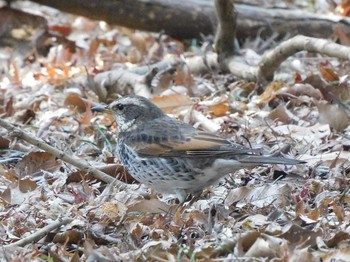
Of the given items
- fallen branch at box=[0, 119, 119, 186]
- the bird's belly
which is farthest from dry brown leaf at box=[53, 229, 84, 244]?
fallen branch at box=[0, 119, 119, 186]

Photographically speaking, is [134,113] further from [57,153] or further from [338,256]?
[338,256]

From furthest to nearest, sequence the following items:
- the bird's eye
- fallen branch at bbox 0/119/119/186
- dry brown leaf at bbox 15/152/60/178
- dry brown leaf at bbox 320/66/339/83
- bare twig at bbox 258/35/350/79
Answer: dry brown leaf at bbox 320/66/339/83
bare twig at bbox 258/35/350/79
dry brown leaf at bbox 15/152/60/178
the bird's eye
fallen branch at bbox 0/119/119/186

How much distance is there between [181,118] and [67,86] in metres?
2.30

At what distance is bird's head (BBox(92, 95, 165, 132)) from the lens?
721 cm

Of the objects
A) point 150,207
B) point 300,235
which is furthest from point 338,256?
point 150,207

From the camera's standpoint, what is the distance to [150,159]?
261 inches

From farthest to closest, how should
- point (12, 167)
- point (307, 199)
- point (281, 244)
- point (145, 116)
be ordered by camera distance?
point (12, 167), point (145, 116), point (307, 199), point (281, 244)

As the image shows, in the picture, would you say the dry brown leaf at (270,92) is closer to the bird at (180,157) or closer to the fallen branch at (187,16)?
the bird at (180,157)

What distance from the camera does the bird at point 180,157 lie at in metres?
6.31

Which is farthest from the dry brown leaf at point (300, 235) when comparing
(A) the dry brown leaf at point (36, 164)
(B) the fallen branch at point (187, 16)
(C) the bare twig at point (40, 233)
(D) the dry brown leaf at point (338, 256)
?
(B) the fallen branch at point (187, 16)

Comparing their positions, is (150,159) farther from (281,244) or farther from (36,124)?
(36,124)

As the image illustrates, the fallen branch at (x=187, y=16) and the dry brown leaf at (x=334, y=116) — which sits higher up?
the dry brown leaf at (x=334, y=116)

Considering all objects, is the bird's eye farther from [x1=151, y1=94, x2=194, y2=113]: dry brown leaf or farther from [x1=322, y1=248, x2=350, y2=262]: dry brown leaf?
[x1=322, y1=248, x2=350, y2=262]: dry brown leaf

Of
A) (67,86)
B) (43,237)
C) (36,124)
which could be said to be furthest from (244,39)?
(43,237)
